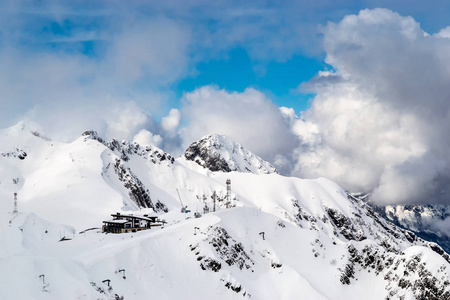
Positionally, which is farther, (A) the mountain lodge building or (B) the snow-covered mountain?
(A) the mountain lodge building

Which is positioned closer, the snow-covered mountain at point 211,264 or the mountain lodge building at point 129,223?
the snow-covered mountain at point 211,264

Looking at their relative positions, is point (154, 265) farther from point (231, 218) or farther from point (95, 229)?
point (95, 229)

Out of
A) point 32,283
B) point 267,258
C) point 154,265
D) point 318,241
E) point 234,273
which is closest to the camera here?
point 32,283

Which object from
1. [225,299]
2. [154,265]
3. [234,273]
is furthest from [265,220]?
[154,265]

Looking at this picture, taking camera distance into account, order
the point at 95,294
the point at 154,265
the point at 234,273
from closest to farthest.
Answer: the point at 95,294 < the point at 154,265 < the point at 234,273

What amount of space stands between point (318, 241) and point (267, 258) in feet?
78.2

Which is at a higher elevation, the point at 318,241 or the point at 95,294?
the point at 318,241

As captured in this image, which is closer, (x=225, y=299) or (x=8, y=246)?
(x=225, y=299)

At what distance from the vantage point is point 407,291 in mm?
107125

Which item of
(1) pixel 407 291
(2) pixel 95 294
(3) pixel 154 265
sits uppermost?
(3) pixel 154 265

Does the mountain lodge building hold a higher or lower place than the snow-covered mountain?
higher

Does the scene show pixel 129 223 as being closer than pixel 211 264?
No

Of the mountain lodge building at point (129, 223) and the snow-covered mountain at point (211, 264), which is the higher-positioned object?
the mountain lodge building at point (129, 223)

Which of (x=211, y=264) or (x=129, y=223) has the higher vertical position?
(x=129, y=223)
